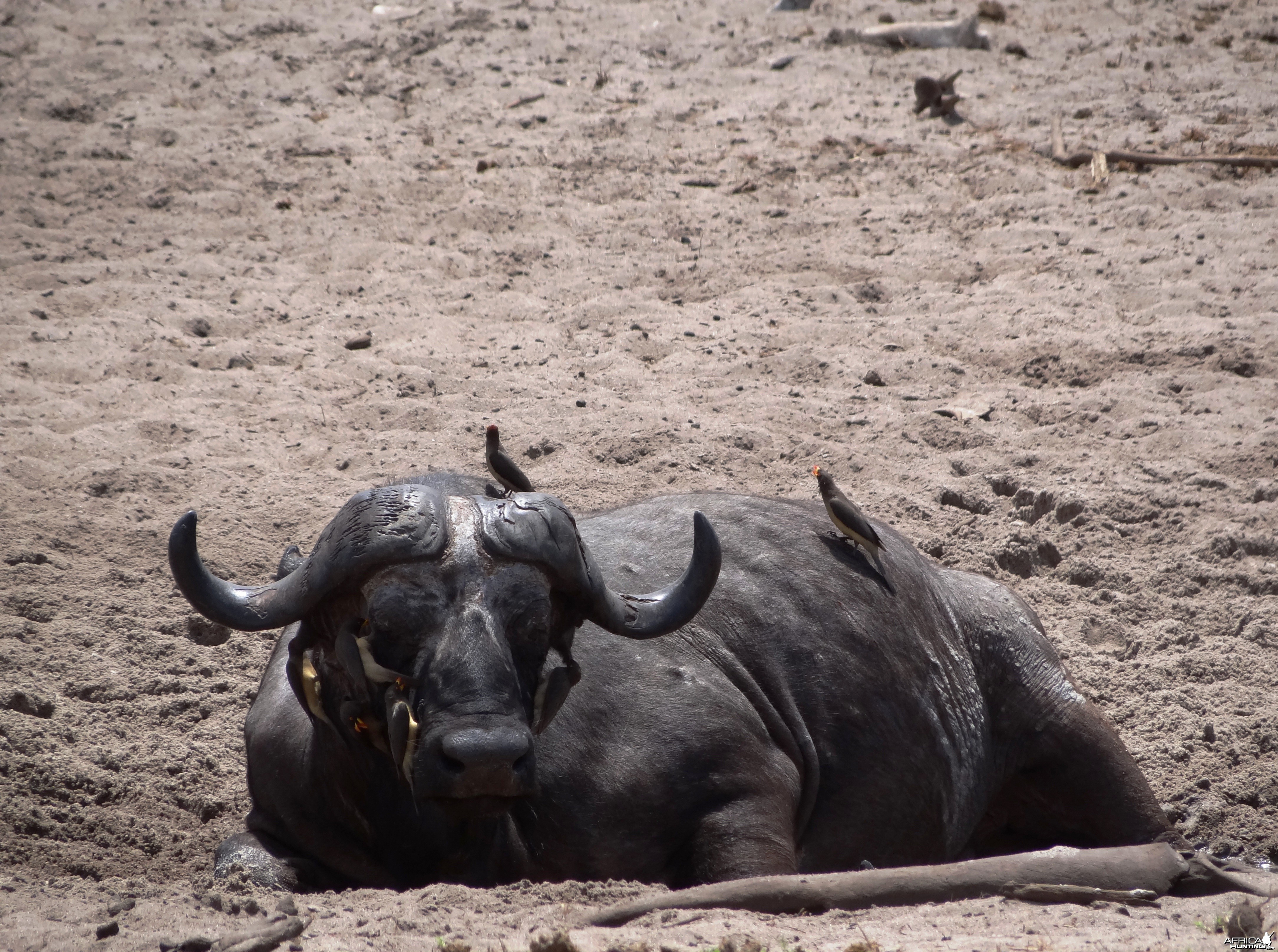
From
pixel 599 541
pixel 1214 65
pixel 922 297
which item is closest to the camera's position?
pixel 599 541

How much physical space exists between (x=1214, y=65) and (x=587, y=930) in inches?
361

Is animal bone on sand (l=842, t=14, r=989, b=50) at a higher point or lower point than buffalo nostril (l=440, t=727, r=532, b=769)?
higher

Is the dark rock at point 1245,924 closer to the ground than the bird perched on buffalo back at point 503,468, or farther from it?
closer to the ground

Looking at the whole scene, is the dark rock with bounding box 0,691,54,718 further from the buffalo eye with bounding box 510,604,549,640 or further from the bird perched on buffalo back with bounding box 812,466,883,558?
the bird perched on buffalo back with bounding box 812,466,883,558

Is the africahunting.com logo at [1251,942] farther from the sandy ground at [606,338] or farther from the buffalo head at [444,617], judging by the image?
the buffalo head at [444,617]

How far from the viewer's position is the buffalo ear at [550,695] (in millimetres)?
3516

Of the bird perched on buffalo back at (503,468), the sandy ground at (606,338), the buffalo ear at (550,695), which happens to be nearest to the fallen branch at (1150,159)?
the sandy ground at (606,338)

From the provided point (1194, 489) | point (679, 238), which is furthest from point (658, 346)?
point (1194, 489)

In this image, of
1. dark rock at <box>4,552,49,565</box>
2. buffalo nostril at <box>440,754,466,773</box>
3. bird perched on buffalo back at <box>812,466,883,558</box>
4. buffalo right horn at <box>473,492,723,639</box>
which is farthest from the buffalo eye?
dark rock at <box>4,552,49,565</box>

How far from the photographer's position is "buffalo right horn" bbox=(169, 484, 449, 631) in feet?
11.1

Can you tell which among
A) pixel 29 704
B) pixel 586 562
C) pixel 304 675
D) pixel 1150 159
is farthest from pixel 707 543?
pixel 1150 159

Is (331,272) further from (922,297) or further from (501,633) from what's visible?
(501,633)

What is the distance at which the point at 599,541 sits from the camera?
15.0ft

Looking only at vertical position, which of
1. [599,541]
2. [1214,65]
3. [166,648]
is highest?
[1214,65]
